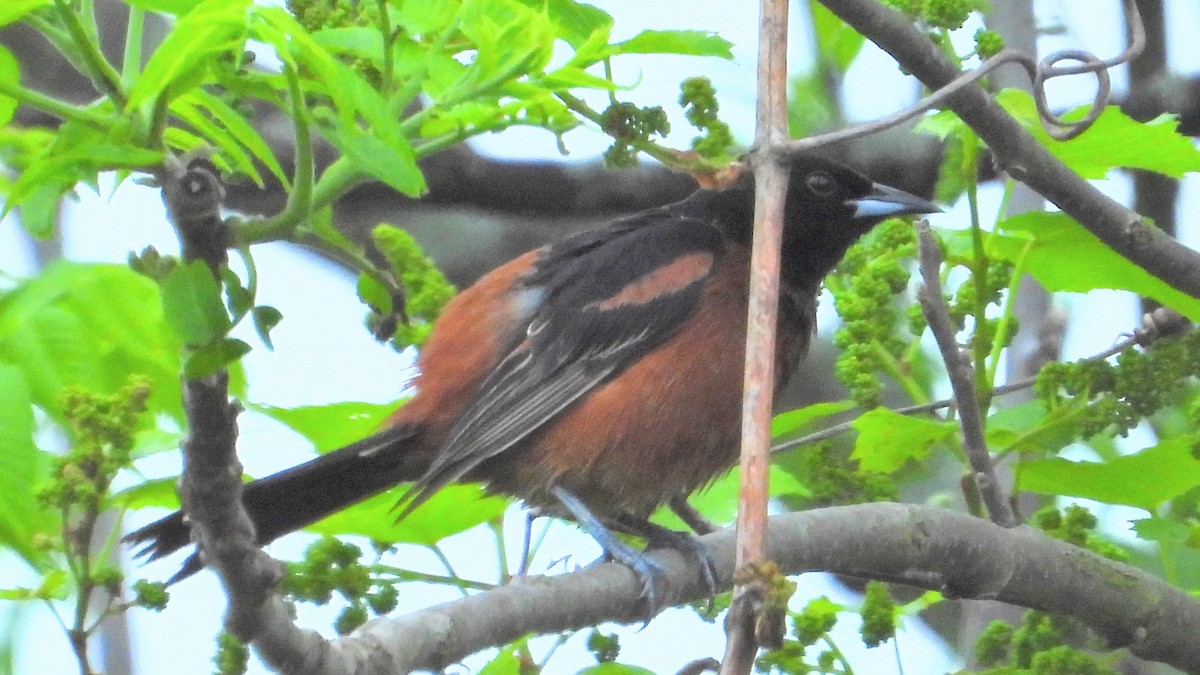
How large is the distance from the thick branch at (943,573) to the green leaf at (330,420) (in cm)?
57

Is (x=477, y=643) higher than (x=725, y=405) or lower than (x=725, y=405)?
lower

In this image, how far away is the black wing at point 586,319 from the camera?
339 centimetres

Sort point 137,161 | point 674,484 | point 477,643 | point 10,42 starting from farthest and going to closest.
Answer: point 10,42 → point 674,484 → point 477,643 → point 137,161

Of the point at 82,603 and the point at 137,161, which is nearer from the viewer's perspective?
the point at 137,161

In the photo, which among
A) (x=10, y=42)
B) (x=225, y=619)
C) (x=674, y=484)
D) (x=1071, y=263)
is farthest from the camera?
(x=10, y=42)

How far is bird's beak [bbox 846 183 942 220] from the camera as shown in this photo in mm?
3668

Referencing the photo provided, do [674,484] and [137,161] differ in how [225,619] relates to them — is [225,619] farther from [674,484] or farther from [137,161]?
[674,484]

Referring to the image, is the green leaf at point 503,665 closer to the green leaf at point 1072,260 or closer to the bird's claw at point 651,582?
the bird's claw at point 651,582

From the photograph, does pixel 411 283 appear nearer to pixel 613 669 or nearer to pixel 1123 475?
pixel 613 669

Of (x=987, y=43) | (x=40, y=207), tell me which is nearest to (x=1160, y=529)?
(x=987, y=43)

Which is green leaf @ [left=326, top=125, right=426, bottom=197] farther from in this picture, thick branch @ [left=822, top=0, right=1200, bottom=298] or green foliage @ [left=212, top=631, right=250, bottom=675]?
thick branch @ [left=822, top=0, right=1200, bottom=298]

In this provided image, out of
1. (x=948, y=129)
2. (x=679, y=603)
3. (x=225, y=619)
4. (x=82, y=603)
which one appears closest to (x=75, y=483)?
(x=82, y=603)

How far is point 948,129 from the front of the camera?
9.21 feet

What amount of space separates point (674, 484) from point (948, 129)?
1014 millimetres
